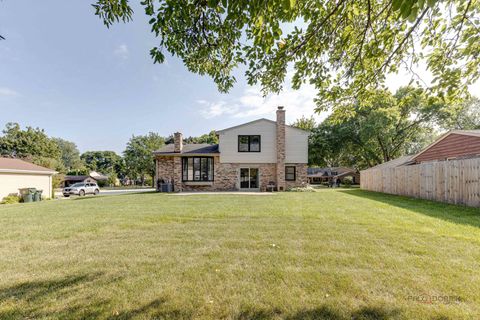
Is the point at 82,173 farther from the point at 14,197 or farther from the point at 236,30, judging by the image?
the point at 236,30

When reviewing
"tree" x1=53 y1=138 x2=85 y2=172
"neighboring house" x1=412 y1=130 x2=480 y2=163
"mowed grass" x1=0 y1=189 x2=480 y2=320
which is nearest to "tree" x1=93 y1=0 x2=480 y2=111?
"mowed grass" x1=0 y1=189 x2=480 y2=320

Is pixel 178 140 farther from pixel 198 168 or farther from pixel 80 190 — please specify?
pixel 80 190

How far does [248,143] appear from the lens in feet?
60.1

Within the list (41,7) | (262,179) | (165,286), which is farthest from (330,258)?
(262,179)

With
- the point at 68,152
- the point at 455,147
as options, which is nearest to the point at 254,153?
the point at 455,147

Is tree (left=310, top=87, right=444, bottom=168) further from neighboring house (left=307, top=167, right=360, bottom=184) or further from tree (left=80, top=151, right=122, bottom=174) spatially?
tree (left=80, top=151, right=122, bottom=174)

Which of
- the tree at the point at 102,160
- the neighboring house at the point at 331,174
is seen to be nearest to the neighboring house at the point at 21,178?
the neighboring house at the point at 331,174

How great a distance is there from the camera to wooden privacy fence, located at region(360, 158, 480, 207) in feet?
27.1

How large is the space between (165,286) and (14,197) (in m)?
19.5

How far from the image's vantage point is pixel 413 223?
591 centimetres

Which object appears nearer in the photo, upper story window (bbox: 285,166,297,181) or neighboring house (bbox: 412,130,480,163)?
neighboring house (bbox: 412,130,480,163)

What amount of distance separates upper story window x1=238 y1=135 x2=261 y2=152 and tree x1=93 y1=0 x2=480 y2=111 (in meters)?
13.4

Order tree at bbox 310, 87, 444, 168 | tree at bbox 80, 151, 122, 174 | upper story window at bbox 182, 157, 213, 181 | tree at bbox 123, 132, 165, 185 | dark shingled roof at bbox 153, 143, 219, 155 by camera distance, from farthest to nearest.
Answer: tree at bbox 80, 151, 122, 174 → tree at bbox 123, 132, 165, 185 → tree at bbox 310, 87, 444, 168 → upper story window at bbox 182, 157, 213, 181 → dark shingled roof at bbox 153, 143, 219, 155

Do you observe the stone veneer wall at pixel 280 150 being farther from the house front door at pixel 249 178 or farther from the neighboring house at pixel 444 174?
the neighboring house at pixel 444 174
